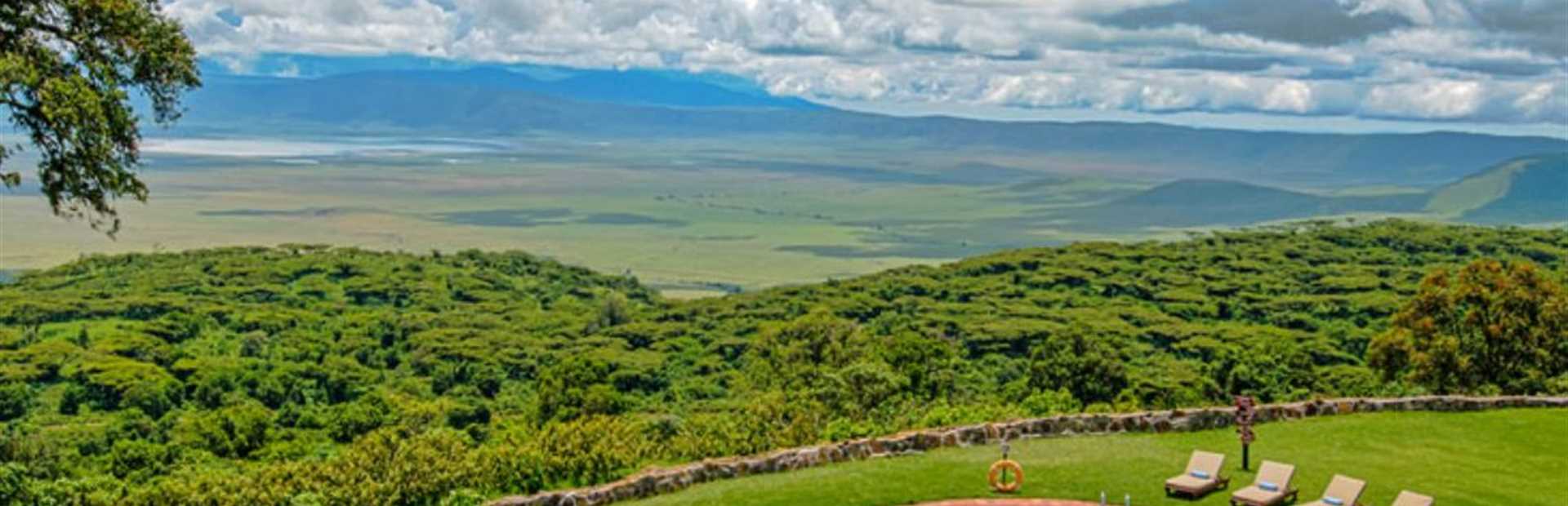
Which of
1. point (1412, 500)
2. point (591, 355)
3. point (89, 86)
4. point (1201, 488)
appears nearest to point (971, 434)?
point (1201, 488)

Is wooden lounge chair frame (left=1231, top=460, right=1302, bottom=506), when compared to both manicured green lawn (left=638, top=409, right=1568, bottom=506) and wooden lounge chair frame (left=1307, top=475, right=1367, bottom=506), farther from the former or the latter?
wooden lounge chair frame (left=1307, top=475, right=1367, bottom=506)

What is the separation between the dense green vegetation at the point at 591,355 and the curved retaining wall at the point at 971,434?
1561 mm

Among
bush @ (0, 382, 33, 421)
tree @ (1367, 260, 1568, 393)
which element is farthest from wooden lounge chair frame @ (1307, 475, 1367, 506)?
bush @ (0, 382, 33, 421)

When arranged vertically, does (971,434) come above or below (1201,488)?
below

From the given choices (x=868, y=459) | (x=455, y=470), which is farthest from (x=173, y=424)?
(x=868, y=459)

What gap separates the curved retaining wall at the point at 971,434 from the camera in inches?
830

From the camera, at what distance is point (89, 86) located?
17.3 metres

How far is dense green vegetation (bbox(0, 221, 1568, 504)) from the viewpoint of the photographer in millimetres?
25516

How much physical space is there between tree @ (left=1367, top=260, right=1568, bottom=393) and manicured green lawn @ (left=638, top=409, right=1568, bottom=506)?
12.4 m

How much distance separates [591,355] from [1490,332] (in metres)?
43.6

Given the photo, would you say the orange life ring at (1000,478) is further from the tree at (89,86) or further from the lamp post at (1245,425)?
the tree at (89,86)

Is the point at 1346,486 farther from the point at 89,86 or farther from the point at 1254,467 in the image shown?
the point at 89,86

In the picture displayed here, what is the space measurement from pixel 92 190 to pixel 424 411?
30.5 metres

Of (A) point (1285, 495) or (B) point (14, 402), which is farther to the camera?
(B) point (14, 402)
